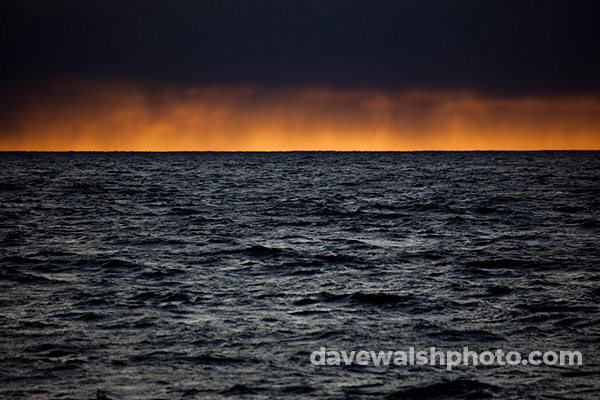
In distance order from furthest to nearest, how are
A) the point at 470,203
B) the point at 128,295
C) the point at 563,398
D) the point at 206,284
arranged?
the point at 470,203
the point at 206,284
the point at 128,295
the point at 563,398

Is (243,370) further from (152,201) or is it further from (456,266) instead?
(152,201)

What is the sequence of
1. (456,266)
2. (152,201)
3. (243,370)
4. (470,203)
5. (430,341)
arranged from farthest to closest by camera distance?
(152,201) < (470,203) < (456,266) < (430,341) < (243,370)

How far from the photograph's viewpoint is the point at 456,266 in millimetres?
18281

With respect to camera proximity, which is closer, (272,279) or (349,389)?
(349,389)

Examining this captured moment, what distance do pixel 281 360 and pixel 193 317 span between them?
3227mm

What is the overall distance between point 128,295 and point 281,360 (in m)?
6.00

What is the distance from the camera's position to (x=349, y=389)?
8.85 m

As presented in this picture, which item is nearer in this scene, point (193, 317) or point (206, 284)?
point (193, 317)

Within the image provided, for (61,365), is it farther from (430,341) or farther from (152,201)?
(152,201)

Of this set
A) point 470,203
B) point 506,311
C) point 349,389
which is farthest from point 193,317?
point 470,203

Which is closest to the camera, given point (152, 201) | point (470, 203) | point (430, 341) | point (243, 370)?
point (243, 370)

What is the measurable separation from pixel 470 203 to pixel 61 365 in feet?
110

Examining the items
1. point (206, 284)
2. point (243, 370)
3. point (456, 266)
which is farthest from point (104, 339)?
point (456, 266)

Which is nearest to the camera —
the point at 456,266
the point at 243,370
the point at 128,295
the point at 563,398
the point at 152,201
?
the point at 563,398
